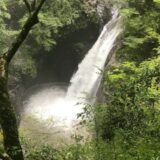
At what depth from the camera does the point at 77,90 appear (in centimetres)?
1906

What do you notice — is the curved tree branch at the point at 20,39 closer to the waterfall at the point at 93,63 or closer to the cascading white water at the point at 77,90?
the cascading white water at the point at 77,90

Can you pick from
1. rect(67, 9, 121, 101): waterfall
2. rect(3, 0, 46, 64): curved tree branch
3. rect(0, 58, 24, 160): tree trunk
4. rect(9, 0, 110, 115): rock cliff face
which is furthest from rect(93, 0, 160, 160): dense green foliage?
rect(9, 0, 110, 115): rock cliff face

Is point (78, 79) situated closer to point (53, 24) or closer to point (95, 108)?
point (53, 24)

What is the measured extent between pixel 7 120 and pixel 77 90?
12519 millimetres

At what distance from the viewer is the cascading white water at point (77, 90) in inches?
681

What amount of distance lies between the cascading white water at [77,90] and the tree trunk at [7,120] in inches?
380

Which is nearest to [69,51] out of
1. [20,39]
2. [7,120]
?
[20,39]

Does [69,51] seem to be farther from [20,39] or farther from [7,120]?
[7,120]

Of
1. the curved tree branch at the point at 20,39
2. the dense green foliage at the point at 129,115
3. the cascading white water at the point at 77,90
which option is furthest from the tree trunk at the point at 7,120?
the cascading white water at the point at 77,90

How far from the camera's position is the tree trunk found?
6496 millimetres

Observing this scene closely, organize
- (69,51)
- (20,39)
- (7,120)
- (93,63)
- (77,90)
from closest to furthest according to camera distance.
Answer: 1. (7,120)
2. (20,39)
3. (93,63)
4. (77,90)
5. (69,51)

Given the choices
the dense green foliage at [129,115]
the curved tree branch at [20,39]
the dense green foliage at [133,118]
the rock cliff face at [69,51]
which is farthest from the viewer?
the rock cliff face at [69,51]

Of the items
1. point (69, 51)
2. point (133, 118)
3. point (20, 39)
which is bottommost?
point (69, 51)

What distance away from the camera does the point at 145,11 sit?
1433 centimetres
